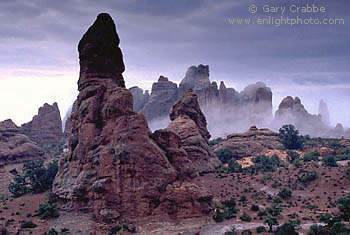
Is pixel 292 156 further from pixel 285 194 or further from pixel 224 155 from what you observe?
pixel 285 194

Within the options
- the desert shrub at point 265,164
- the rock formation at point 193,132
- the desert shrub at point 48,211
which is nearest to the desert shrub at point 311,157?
the desert shrub at point 265,164

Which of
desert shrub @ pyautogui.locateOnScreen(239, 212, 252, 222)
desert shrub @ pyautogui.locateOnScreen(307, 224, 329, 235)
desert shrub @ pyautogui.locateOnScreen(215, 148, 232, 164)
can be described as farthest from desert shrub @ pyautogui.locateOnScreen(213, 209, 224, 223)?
desert shrub @ pyautogui.locateOnScreen(215, 148, 232, 164)

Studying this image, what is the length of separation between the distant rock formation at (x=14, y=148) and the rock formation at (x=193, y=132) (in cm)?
3437

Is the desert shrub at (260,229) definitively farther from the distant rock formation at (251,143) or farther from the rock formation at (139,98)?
the rock formation at (139,98)

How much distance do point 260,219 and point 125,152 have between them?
17.8 metres

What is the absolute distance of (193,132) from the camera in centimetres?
7012

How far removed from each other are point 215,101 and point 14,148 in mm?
94921

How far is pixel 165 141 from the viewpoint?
44.9 metres

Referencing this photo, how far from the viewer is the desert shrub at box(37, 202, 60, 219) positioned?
136ft

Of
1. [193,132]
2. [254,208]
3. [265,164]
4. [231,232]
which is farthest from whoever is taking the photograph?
[265,164]

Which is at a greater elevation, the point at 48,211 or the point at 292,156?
the point at 292,156

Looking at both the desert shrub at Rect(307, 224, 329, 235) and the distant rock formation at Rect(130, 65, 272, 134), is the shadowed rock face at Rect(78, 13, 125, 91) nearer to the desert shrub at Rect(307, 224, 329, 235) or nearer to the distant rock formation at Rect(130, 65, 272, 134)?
the desert shrub at Rect(307, 224, 329, 235)

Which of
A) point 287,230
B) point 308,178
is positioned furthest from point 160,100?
point 287,230

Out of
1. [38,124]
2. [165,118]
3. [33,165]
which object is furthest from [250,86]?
[33,165]
